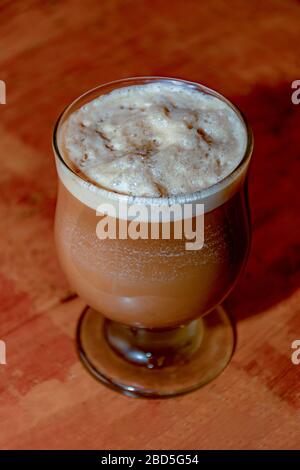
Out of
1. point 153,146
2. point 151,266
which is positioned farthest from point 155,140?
point 151,266

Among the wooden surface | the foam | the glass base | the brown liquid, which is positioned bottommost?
the glass base

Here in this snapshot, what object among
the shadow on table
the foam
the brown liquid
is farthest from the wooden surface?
the foam

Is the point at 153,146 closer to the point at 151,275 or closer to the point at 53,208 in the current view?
the point at 151,275

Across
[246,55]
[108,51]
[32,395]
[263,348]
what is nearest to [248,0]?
Answer: [246,55]

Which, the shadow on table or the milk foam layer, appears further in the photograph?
the shadow on table

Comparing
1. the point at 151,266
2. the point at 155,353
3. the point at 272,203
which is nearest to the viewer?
the point at 151,266

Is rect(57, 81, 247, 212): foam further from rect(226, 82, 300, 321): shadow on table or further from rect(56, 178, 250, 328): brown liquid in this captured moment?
rect(226, 82, 300, 321): shadow on table
